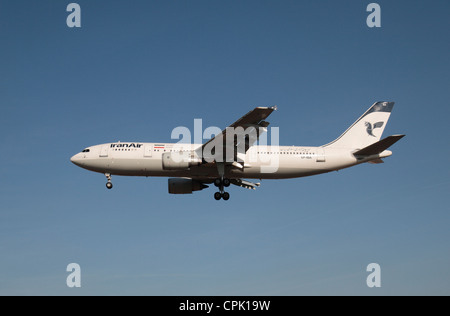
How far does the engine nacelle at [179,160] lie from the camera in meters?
49.6

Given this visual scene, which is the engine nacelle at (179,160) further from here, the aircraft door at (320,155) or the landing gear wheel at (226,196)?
the aircraft door at (320,155)

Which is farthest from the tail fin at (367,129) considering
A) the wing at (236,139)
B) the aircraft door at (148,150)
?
the aircraft door at (148,150)

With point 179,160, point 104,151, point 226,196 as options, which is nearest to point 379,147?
point 226,196

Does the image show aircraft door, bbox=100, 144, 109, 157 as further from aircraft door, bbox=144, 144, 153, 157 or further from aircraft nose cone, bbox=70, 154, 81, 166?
aircraft door, bbox=144, 144, 153, 157

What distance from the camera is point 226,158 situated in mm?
50594

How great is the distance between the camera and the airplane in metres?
50.0

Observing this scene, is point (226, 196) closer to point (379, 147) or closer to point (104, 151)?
point (104, 151)

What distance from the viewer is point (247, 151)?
5159cm

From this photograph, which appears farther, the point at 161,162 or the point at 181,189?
the point at 181,189

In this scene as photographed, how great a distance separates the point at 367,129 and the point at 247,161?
11.9 m

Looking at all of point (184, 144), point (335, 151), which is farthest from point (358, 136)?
point (184, 144)

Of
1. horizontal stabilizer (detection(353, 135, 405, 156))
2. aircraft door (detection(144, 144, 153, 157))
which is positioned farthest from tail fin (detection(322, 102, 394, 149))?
aircraft door (detection(144, 144, 153, 157))

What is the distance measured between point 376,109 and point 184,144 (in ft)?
59.9
